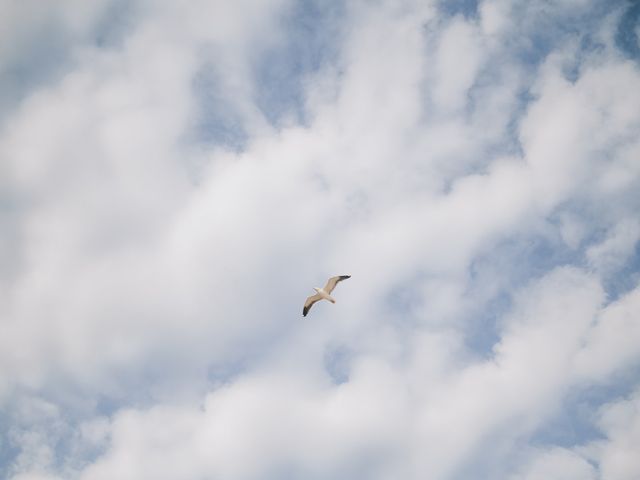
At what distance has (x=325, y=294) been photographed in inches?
2000
